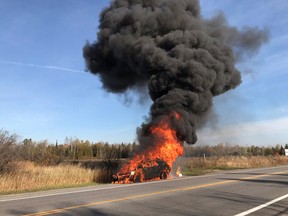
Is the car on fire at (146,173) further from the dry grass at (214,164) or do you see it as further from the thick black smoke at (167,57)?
the dry grass at (214,164)

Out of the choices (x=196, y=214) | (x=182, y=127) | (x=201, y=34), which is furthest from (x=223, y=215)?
(x=201, y=34)

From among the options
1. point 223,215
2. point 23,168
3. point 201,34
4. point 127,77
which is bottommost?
point 223,215

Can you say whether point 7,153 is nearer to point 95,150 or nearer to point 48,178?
point 48,178

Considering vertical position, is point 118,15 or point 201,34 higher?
point 118,15

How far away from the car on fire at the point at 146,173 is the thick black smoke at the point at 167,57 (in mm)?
3156

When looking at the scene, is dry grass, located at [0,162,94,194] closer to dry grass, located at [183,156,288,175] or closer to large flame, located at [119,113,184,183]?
large flame, located at [119,113,184,183]

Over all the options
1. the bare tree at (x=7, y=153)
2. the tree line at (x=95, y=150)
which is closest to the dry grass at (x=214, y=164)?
the tree line at (x=95, y=150)

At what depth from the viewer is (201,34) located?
2383 centimetres

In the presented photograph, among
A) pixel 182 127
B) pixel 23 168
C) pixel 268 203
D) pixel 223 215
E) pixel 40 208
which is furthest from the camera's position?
pixel 182 127

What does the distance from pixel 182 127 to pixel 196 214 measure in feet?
44.1

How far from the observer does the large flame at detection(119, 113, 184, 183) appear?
19.4 meters

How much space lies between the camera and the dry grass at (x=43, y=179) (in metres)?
14.7

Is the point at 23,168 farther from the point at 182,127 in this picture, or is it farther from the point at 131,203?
the point at 131,203

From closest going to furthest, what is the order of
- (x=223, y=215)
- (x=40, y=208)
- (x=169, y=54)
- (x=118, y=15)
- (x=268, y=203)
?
(x=223, y=215), (x=40, y=208), (x=268, y=203), (x=169, y=54), (x=118, y=15)
